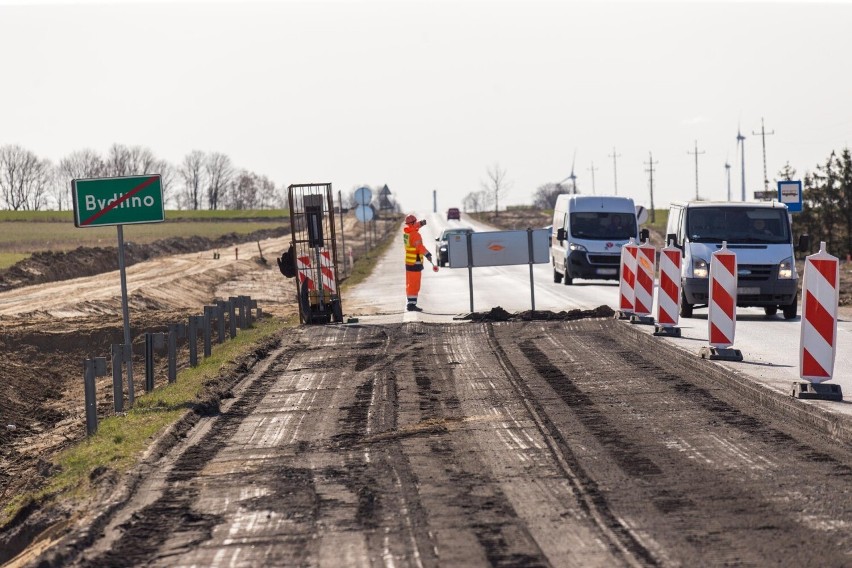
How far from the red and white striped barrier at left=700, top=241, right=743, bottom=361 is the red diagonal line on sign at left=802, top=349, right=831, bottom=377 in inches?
111

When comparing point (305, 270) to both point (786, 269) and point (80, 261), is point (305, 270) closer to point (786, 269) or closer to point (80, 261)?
point (786, 269)

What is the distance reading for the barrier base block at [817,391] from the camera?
37.1 ft

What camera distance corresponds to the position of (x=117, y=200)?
15.2m

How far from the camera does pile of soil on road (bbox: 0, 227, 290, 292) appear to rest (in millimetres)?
44481

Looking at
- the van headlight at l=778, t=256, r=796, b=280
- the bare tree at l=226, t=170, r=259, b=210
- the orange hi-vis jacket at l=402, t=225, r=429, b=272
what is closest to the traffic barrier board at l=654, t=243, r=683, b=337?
the van headlight at l=778, t=256, r=796, b=280

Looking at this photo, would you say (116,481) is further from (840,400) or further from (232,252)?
(232,252)

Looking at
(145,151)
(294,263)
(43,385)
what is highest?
(145,151)

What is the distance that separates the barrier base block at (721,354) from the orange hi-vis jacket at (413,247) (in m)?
9.75

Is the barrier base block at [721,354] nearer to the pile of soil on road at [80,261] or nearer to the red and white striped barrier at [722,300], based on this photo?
the red and white striped barrier at [722,300]

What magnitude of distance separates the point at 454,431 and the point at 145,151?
15336cm

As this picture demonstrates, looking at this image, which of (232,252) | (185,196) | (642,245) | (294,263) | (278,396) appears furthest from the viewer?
(185,196)

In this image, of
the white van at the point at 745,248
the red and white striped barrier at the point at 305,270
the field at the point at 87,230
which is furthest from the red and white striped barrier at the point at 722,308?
the field at the point at 87,230

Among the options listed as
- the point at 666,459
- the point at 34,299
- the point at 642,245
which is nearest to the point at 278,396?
the point at 666,459

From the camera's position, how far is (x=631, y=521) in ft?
23.4
